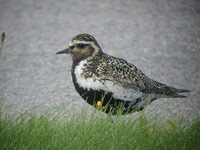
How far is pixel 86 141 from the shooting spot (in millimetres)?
4586

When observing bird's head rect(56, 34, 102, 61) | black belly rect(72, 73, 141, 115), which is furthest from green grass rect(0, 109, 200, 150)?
bird's head rect(56, 34, 102, 61)

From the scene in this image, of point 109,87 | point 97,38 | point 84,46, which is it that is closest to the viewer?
point 109,87

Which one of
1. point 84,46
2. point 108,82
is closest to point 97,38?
point 84,46

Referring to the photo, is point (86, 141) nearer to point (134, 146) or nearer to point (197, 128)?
point (134, 146)

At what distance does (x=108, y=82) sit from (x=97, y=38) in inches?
188

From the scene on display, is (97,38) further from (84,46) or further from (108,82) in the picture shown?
(108,82)

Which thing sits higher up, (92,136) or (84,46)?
(84,46)

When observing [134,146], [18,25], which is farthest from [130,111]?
[18,25]

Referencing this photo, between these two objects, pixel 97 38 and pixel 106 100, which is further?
pixel 97 38

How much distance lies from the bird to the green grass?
0.39 metres

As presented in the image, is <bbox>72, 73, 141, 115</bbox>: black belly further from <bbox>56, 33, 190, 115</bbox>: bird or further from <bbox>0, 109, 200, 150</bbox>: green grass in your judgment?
<bbox>0, 109, 200, 150</bbox>: green grass

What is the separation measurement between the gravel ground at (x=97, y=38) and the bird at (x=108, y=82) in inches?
33.1

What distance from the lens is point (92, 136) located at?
15.2ft

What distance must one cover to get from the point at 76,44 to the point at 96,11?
245 inches
